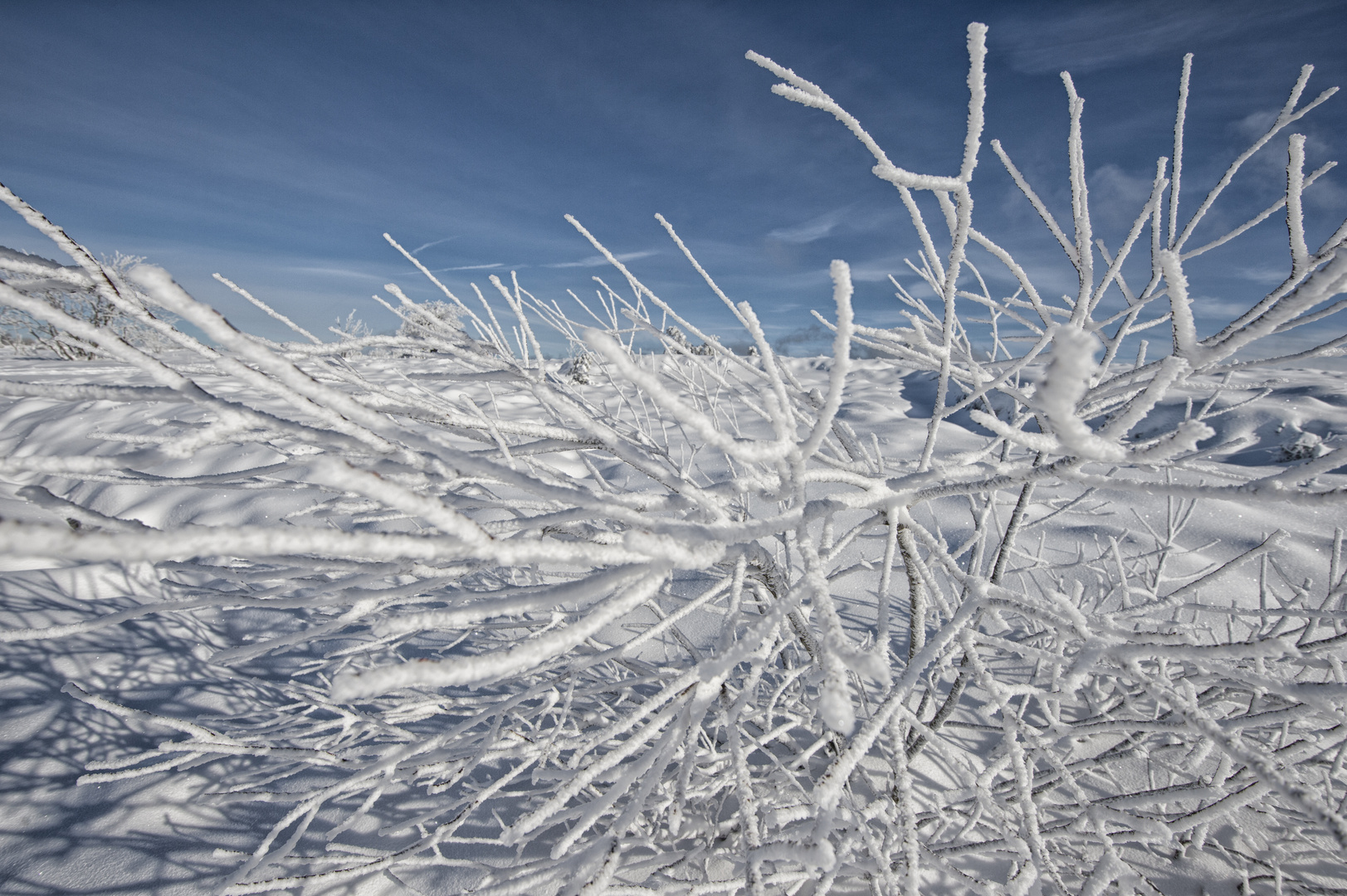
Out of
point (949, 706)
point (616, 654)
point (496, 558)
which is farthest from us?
point (949, 706)

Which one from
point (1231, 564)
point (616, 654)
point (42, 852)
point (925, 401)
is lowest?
point (42, 852)

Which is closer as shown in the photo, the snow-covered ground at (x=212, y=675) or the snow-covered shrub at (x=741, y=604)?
the snow-covered shrub at (x=741, y=604)

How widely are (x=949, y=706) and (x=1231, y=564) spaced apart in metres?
0.69

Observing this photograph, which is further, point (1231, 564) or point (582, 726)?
point (582, 726)

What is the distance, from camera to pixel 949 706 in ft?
4.53

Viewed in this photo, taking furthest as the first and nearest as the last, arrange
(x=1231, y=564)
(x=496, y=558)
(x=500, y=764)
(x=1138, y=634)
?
(x=500, y=764) < (x=1231, y=564) < (x=1138, y=634) < (x=496, y=558)

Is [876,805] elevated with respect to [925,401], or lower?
lower

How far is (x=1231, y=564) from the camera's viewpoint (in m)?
1.21

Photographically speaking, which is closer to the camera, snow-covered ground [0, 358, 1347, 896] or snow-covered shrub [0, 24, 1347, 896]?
snow-covered shrub [0, 24, 1347, 896]

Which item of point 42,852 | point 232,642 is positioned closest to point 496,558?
point 42,852

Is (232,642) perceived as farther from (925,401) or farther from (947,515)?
(925,401)

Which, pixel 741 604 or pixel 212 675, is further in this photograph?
pixel 212 675

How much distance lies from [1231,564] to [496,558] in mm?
1586

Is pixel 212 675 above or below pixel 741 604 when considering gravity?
below
